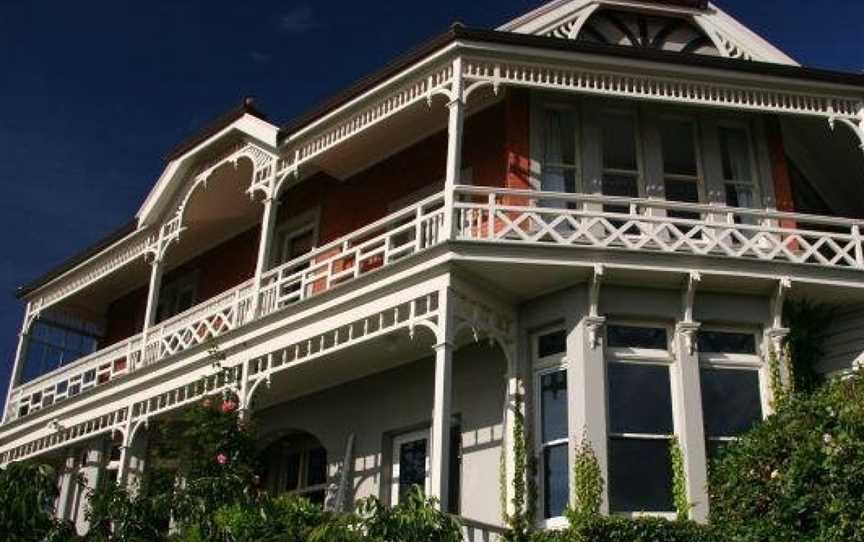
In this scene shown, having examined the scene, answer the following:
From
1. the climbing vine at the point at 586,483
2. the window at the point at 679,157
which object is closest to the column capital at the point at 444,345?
the climbing vine at the point at 586,483

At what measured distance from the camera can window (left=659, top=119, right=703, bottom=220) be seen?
17.7 m

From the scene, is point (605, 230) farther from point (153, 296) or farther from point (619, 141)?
point (153, 296)

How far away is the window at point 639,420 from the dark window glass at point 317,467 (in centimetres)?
607

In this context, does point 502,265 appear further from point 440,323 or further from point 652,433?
point 652,433

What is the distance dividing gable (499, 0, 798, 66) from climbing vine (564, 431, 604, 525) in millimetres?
7402

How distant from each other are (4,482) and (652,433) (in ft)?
27.3

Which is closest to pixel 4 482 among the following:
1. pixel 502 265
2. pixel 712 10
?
pixel 502 265

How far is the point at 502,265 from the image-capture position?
1511cm

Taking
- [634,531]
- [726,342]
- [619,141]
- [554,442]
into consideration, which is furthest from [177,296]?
[634,531]

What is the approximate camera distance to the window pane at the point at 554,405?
50.3 feet

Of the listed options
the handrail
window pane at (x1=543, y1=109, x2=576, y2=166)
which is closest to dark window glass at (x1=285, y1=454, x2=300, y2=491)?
the handrail

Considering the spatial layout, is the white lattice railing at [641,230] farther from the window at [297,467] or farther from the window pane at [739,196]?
the window at [297,467]

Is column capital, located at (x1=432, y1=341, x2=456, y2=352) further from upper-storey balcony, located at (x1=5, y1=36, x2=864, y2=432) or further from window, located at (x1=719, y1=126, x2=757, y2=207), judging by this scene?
window, located at (x1=719, y1=126, x2=757, y2=207)

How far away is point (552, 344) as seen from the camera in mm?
15891
